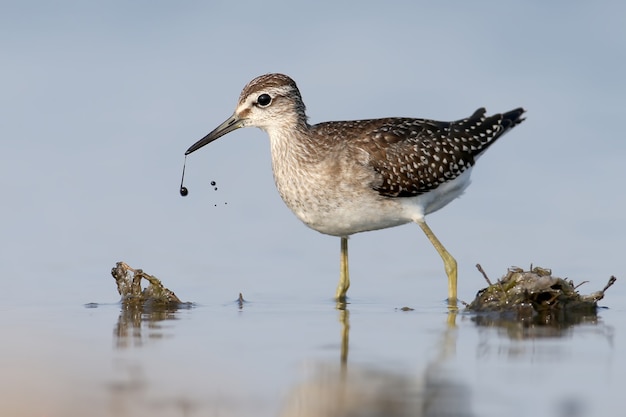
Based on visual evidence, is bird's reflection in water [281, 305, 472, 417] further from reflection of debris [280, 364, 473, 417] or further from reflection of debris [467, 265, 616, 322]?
reflection of debris [467, 265, 616, 322]

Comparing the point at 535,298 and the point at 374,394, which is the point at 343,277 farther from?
the point at 374,394

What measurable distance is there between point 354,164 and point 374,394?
6551mm

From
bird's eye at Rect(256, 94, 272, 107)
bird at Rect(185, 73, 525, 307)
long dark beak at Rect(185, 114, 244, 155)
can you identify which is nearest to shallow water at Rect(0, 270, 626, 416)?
bird at Rect(185, 73, 525, 307)

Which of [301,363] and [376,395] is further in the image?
[301,363]

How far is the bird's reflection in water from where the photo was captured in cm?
774

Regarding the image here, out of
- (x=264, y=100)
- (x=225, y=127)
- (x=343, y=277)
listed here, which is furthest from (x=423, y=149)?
(x=225, y=127)

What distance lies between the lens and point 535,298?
40.2ft

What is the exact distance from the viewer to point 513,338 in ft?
35.0

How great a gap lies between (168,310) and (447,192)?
14.9 feet

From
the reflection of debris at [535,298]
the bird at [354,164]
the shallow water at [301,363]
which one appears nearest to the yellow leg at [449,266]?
the bird at [354,164]

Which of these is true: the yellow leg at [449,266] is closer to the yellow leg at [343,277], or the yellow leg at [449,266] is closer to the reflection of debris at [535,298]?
the yellow leg at [343,277]

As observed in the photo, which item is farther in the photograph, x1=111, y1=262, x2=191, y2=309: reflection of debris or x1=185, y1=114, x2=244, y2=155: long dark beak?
x1=185, y1=114, x2=244, y2=155: long dark beak

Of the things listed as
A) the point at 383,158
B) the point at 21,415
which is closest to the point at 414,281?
the point at 383,158

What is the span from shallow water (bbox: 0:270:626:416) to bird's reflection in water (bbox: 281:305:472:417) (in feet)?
0.05
